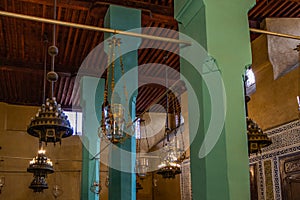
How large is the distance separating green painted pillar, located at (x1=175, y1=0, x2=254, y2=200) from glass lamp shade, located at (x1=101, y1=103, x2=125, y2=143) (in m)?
2.36

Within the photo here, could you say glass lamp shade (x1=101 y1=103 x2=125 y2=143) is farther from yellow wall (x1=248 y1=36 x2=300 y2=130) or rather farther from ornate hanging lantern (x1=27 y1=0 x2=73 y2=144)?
yellow wall (x1=248 y1=36 x2=300 y2=130)

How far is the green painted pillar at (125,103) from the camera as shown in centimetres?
658

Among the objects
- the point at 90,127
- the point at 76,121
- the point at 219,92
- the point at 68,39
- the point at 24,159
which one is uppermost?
the point at 68,39

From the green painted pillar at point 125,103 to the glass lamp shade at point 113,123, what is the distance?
30cm

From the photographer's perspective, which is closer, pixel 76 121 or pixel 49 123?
pixel 49 123

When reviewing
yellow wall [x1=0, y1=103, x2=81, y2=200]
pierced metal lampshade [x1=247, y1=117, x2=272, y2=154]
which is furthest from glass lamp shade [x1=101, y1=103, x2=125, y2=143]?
yellow wall [x1=0, y1=103, x2=81, y2=200]

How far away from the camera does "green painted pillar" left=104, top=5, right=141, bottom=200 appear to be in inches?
259

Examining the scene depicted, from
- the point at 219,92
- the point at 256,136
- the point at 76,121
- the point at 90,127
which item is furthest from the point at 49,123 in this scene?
the point at 76,121

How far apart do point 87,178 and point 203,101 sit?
25.4 feet

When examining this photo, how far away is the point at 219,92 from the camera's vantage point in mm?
3555

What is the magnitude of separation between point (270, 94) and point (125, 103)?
4.20m

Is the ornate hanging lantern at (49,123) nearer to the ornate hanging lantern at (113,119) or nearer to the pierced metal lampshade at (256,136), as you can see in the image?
the ornate hanging lantern at (113,119)

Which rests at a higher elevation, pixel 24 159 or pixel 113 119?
pixel 24 159

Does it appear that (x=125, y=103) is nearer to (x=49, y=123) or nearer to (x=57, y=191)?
(x=49, y=123)
